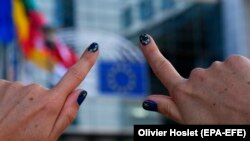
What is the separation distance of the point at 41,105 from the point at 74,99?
100mm

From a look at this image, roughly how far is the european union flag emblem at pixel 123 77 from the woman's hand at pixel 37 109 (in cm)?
2094

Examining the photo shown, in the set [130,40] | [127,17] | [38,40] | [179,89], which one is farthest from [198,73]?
[127,17]

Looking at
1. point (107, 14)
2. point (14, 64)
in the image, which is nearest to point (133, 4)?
point (107, 14)

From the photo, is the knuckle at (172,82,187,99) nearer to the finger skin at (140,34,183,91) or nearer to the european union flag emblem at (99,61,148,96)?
the finger skin at (140,34,183,91)

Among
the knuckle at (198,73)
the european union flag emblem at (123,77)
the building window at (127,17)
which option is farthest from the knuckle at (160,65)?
the building window at (127,17)

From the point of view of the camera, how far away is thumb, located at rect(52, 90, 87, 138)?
1.69 metres

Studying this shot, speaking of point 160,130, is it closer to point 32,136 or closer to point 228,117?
point 228,117

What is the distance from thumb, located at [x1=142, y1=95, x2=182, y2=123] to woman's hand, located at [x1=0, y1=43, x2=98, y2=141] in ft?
0.62

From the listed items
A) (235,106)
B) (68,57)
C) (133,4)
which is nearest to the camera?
(235,106)

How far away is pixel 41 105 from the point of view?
5.44ft

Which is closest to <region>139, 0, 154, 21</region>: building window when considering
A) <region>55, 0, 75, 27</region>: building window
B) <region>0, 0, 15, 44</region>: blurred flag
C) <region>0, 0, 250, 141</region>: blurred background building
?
<region>0, 0, 250, 141</region>: blurred background building

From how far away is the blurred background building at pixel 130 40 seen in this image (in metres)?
23.2

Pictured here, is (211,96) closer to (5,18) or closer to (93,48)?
(93,48)

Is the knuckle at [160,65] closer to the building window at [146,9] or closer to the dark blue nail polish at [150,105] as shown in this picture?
the dark blue nail polish at [150,105]
